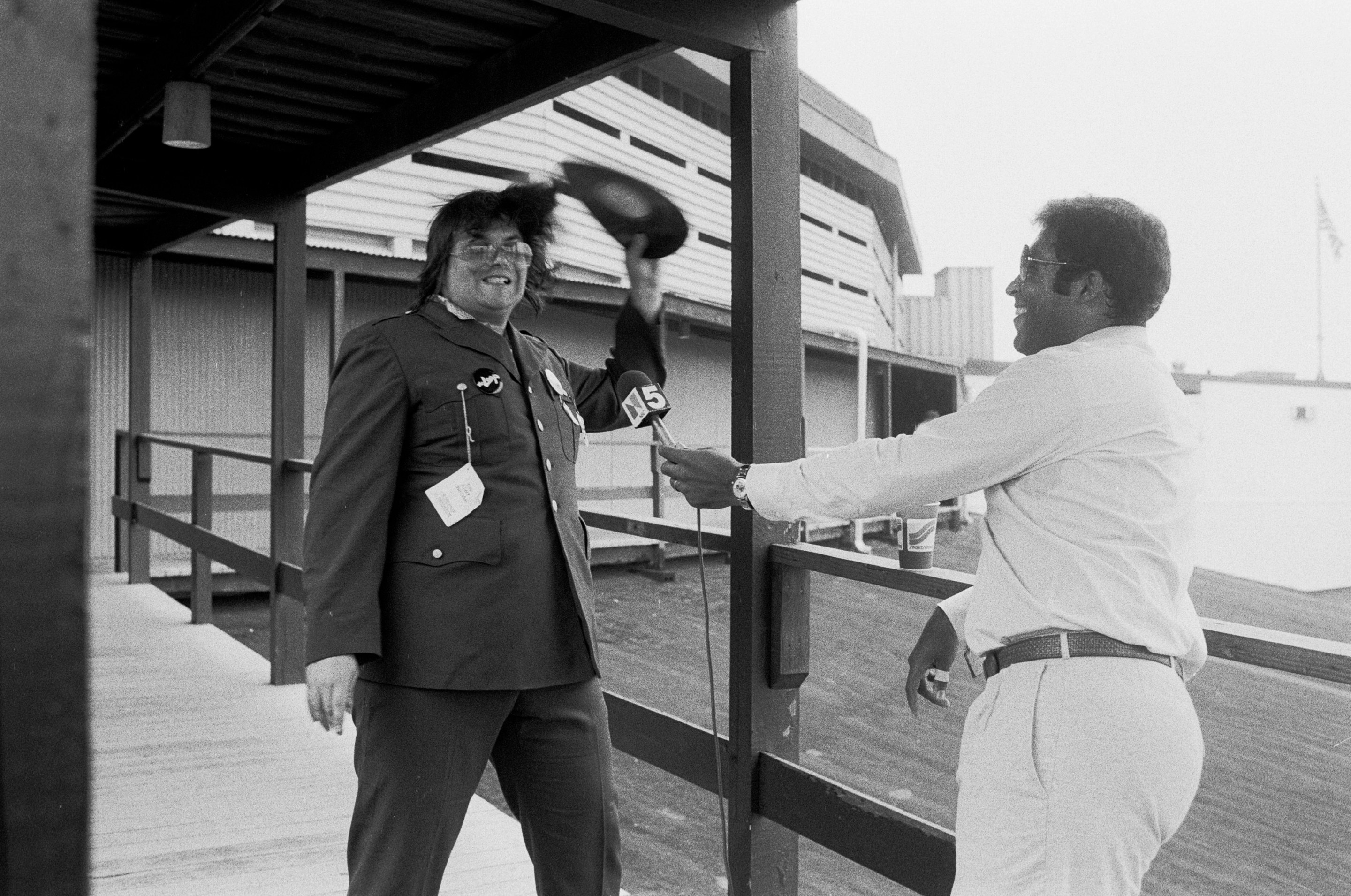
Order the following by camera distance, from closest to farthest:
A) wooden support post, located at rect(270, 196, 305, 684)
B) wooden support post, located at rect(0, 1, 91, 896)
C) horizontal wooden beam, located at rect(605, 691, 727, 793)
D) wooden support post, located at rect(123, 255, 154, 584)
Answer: wooden support post, located at rect(0, 1, 91, 896) → horizontal wooden beam, located at rect(605, 691, 727, 793) → wooden support post, located at rect(270, 196, 305, 684) → wooden support post, located at rect(123, 255, 154, 584)

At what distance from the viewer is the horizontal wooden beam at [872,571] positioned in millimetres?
2631

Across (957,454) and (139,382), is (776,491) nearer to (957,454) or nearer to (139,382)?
(957,454)

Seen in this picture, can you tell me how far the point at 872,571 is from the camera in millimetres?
2902

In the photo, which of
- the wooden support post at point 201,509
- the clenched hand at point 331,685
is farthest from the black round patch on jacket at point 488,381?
the wooden support post at point 201,509

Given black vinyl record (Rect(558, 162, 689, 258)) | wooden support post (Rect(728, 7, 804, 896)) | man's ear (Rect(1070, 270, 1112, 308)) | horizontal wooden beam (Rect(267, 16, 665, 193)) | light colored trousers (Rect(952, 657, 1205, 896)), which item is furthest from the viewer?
horizontal wooden beam (Rect(267, 16, 665, 193))

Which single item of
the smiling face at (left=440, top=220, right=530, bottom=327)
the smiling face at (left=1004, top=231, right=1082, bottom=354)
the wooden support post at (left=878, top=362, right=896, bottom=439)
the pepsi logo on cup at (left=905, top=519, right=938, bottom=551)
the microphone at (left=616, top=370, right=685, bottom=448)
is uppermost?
the wooden support post at (left=878, top=362, right=896, bottom=439)

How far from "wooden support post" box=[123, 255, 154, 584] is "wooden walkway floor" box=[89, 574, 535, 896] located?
7.65 feet

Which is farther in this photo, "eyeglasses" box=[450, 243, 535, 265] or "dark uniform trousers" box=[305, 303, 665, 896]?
"eyeglasses" box=[450, 243, 535, 265]

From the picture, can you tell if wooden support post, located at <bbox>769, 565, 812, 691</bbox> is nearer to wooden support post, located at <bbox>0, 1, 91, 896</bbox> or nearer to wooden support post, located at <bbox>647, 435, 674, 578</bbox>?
wooden support post, located at <bbox>0, 1, 91, 896</bbox>

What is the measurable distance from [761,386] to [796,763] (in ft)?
3.57

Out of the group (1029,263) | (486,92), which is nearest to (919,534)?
(1029,263)

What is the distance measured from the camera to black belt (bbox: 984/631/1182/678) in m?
1.78

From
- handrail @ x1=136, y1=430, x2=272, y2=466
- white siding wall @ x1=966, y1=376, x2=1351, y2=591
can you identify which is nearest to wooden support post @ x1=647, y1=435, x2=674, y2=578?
handrail @ x1=136, y1=430, x2=272, y2=466

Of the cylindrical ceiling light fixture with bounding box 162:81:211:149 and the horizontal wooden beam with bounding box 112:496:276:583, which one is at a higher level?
the cylindrical ceiling light fixture with bounding box 162:81:211:149
